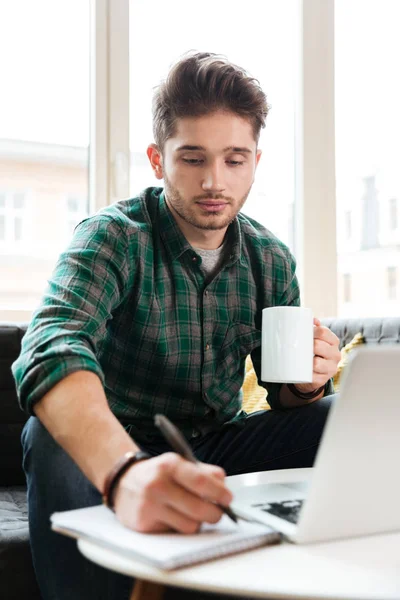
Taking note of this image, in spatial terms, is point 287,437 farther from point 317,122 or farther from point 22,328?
point 317,122

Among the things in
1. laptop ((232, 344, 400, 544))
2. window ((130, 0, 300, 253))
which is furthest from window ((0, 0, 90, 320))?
laptop ((232, 344, 400, 544))

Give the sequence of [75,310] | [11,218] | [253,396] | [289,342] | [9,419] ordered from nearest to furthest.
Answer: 1. [75,310]
2. [289,342]
3. [9,419]
4. [253,396]
5. [11,218]

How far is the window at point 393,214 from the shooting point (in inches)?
117

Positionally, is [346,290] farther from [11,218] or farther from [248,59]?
[11,218]

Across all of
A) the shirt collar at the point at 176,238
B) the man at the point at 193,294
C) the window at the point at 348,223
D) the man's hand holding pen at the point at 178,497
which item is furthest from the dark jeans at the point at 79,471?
the window at the point at 348,223

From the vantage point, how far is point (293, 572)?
0.66 m

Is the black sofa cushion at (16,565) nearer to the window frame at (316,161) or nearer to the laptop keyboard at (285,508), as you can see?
the laptop keyboard at (285,508)

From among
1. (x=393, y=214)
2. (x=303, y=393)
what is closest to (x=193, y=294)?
(x=303, y=393)

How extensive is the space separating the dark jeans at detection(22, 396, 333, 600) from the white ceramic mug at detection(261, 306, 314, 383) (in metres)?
0.23

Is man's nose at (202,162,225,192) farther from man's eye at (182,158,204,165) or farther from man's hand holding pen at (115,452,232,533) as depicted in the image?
man's hand holding pen at (115,452,232,533)

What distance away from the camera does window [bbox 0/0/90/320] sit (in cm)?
238

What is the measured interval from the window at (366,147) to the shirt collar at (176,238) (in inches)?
57.9

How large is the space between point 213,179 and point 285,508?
0.72 m

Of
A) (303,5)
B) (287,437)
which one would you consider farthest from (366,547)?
(303,5)
